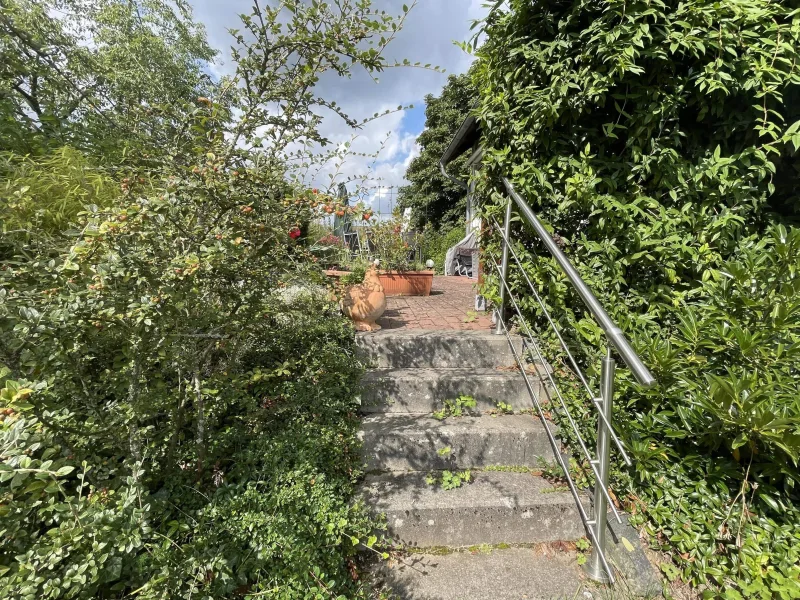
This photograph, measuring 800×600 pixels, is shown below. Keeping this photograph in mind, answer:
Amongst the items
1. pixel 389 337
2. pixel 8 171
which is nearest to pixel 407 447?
pixel 389 337

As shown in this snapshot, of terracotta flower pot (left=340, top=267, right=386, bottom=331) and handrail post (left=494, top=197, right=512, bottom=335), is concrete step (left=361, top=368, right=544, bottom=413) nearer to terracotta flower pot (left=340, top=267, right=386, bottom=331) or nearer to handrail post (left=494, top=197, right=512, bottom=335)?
handrail post (left=494, top=197, right=512, bottom=335)

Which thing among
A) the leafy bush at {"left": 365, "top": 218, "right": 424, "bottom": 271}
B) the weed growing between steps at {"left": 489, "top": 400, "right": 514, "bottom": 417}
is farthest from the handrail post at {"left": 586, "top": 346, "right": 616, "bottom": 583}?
the leafy bush at {"left": 365, "top": 218, "right": 424, "bottom": 271}

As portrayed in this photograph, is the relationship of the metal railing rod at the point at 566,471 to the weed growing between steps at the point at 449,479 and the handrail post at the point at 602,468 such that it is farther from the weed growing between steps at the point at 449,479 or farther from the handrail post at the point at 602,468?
the weed growing between steps at the point at 449,479

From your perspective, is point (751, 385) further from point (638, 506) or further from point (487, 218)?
point (487, 218)

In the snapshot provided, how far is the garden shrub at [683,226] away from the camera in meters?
1.53

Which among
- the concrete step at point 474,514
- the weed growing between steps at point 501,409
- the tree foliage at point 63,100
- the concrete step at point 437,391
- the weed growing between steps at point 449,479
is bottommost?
the concrete step at point 474,514

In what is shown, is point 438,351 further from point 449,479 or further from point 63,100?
point 63,100

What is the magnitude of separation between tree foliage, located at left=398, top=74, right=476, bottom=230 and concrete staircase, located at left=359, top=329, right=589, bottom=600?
13652 millimetres

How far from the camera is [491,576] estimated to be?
5.23ft

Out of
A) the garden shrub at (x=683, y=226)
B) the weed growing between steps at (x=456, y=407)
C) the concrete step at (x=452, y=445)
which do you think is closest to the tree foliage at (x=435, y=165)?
the garden shrub at (x=683, y=226)

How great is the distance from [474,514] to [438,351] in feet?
3.77

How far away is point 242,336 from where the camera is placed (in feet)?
6.17

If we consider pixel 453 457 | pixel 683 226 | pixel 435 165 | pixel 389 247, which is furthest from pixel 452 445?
pixel 435 165

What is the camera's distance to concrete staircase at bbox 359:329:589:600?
1719 mm
